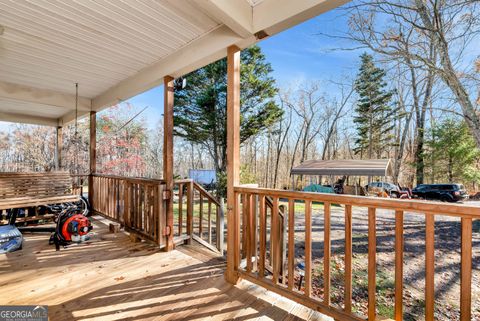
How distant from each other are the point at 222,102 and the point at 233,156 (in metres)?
8.92

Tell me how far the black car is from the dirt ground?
604 mm

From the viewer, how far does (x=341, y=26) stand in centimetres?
418

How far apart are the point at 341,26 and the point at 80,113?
5.81 m

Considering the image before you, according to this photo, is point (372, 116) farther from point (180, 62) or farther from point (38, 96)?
point (38, 96)

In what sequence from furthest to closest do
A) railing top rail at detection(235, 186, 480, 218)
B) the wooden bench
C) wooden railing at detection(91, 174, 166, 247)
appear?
the wooden bench → wooden railing at detection(91, 174, 166, 247) → railing top rail at detection(235, 186, 480, 218)

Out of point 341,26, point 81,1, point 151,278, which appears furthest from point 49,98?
point 341,26

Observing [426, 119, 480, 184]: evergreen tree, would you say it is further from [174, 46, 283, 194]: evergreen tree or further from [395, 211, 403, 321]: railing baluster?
[174, 46, 283, 194]: evergreen tree

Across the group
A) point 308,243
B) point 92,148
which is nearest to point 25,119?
point 92,148

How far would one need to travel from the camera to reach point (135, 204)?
374cm

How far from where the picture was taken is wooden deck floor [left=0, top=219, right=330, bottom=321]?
6.03 feet

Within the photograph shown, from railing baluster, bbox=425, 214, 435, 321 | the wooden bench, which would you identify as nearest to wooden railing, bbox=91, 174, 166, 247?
the wooden bench

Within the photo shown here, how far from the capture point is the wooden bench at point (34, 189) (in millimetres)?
3736

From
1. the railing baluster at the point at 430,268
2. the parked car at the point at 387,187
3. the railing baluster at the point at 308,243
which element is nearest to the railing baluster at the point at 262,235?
the railing baluster at the point at 308,243

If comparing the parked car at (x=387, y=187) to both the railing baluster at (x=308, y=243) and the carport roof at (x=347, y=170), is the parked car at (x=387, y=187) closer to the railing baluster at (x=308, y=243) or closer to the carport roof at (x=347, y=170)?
the carport roof at (x=347, y=170)
